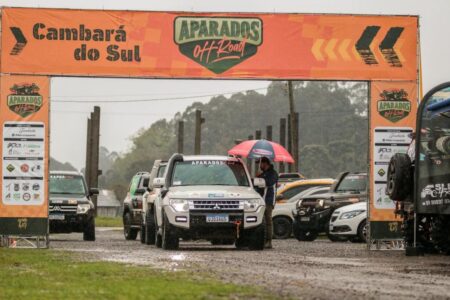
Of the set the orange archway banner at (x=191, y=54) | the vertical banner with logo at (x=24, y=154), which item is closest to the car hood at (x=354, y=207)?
the orange archway banner at (x=191, y=54)

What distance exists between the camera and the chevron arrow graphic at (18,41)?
2456 cm

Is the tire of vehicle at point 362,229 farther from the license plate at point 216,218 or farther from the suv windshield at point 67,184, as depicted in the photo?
the license plate at point 216,218

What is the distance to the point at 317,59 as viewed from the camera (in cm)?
2498

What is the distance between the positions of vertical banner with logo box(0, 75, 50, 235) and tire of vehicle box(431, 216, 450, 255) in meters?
8.06

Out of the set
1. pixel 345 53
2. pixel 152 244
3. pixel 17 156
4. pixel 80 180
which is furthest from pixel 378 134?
pixel 80 180

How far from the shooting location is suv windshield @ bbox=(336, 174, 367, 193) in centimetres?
3256

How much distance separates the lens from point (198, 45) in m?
24.8

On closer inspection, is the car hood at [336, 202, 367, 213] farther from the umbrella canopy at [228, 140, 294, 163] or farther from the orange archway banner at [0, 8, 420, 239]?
the umbrella canopy at [228, 140, 294, 163]

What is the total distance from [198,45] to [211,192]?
3476 mm

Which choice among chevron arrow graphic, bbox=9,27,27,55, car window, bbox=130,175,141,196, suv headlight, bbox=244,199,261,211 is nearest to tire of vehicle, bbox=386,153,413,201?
suv headlight, bbox=244,199,261,211

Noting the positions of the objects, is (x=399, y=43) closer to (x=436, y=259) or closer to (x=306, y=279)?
(x=436, y=259)

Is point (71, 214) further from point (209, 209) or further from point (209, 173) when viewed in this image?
point (209, 209)

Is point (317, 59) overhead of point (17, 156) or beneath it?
overhead

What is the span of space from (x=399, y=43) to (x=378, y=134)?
190 centimetres
